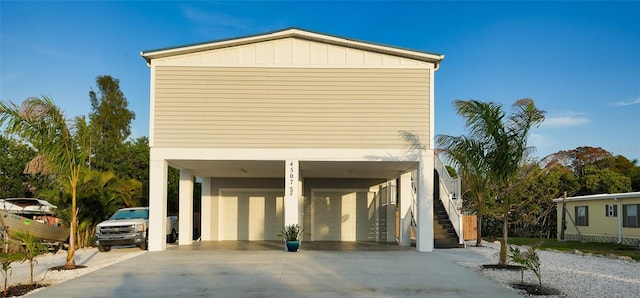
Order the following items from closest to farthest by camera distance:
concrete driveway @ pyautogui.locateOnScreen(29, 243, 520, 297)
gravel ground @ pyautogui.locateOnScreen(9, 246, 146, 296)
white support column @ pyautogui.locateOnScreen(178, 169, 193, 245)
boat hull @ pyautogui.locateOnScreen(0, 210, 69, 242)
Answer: concrete driveway @ pyautogui.locateOnScreen(29, 243, 520, 297), gravel ground @ pyautogui.locateOnScreen(9, 246, 146, 296), boat hull @ pyautogui.locateOnScreen(0, 210, 69, 242), white support column @ pyautogui.locateOnScreen(178, 169, 193, 245)

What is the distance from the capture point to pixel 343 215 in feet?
76.1

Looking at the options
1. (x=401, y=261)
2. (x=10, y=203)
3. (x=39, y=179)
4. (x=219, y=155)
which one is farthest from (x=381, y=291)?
(x=39, y=179)

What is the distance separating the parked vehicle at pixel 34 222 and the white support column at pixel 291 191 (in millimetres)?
7222

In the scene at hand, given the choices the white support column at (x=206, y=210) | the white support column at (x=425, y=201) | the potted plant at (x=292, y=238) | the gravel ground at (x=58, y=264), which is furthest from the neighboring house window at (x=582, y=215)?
the gravel ground at (x=58, y=264)

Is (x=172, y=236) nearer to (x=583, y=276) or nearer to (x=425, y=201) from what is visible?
(x=425, y=201)

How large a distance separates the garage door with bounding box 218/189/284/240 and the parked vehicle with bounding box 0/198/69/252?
6170 mm

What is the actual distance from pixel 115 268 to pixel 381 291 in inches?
263

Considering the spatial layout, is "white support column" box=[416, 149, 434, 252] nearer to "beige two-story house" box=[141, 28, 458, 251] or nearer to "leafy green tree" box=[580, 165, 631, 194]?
"beige two-story house" box=[141, 28, 458, 251]

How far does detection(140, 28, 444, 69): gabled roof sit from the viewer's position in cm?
1678

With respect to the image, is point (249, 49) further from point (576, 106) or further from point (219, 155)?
point (576, 106)

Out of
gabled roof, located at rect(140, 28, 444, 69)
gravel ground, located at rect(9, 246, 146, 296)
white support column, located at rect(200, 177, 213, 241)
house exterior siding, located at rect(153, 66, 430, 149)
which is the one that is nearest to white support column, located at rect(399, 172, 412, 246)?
house exterior siding, located at rect(153, 66, 430, 149)

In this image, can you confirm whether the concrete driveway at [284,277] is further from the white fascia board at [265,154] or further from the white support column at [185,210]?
the white support column at [185,210]

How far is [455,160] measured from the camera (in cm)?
1553

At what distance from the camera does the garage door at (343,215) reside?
909 inches
